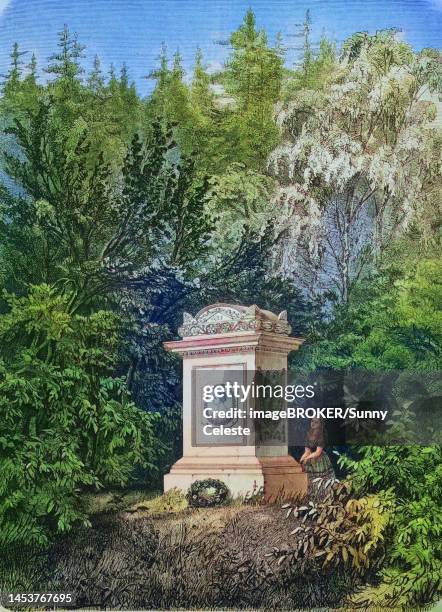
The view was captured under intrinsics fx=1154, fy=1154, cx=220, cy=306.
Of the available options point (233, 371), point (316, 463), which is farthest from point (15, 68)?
point (316, 463)

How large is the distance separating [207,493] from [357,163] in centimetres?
206

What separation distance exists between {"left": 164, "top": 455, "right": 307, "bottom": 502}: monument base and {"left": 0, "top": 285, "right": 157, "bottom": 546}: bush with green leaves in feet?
1.43

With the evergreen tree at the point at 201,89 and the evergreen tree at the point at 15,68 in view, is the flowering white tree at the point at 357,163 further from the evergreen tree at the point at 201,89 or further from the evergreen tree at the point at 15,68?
the evergreen tree at the point at 15,68

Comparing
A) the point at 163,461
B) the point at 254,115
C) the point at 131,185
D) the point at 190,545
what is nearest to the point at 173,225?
the point at 131,185

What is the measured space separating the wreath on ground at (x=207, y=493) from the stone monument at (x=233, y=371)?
3 cm

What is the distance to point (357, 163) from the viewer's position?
21.7 ft

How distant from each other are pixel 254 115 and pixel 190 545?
2.48 m

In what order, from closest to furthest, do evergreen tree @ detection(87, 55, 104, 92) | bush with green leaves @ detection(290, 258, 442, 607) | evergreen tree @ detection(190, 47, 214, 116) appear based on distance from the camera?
bush with green leaves @ detection(290, 258, 442, 607)
evergreen tree @ detection(190, 47, 214, 116)
evergreen tree @ detection(87, 55, 104, 92)

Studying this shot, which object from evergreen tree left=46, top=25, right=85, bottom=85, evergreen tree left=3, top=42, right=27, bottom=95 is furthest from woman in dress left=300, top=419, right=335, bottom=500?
evergreen tree left=3, top=42, right=27, bottom=95

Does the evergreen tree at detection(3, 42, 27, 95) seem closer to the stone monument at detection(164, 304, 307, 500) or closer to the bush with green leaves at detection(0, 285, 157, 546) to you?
the bush with green leaves at detection(0, 285, 157, 546)

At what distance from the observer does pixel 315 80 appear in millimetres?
6637

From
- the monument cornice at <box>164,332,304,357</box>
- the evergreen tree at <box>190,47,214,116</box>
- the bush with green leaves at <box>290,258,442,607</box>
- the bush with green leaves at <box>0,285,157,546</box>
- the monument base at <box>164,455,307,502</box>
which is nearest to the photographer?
the bush with green leaves at <box>290,258,442,607</box>

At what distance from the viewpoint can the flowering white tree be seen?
6574 mm

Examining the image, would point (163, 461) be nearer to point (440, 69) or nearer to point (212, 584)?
point (212, 584)
